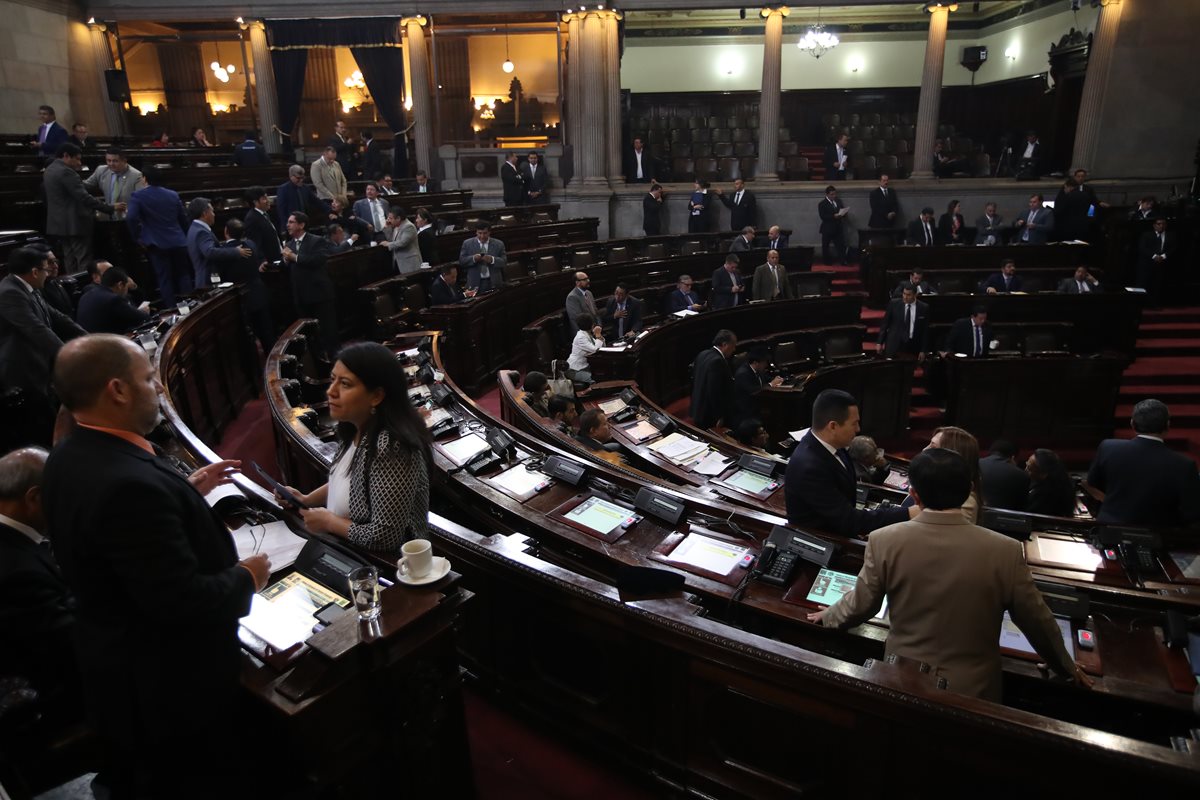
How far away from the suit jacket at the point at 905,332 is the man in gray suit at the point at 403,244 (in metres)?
5.62

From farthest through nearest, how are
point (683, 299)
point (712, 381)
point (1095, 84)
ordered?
point (1095, 84)
point (683, 299)
point (712, 381)

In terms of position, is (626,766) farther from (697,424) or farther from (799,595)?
(697,424)

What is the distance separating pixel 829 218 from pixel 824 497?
10.4 meters

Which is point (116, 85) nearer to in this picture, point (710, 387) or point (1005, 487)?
point (710, 387)

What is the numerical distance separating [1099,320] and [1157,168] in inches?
224

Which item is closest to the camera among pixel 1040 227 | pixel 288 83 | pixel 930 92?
pixel 1040 227

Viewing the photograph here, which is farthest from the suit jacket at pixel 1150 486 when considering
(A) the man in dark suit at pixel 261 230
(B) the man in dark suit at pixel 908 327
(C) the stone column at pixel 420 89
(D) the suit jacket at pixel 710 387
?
(C) the stone column at pixel 420 89

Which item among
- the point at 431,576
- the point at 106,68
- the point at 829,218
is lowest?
the point at 431,576

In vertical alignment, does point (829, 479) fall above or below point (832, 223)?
below

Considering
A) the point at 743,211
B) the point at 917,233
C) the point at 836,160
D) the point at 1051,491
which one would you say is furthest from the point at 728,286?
the point at 836,160

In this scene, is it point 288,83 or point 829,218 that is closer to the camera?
point 829,218

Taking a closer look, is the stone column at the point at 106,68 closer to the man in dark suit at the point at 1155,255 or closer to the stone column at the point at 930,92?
the stone column at the point at 930,92

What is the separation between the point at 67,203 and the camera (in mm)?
7164

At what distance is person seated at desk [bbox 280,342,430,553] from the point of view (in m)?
2.18
